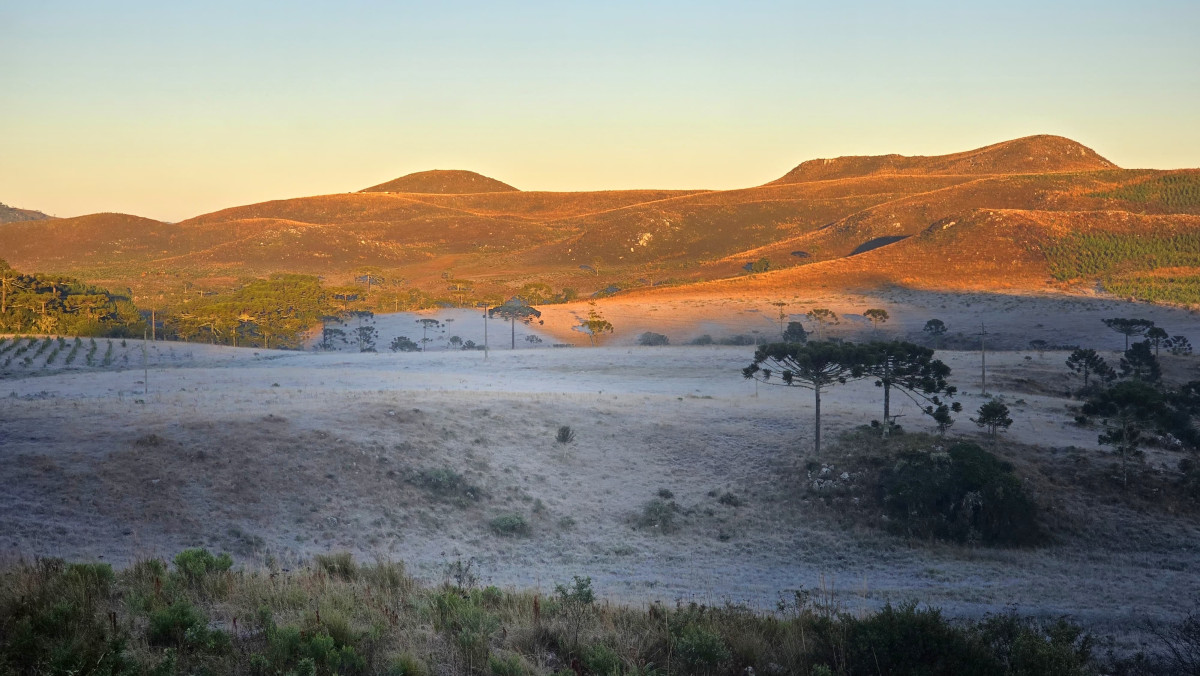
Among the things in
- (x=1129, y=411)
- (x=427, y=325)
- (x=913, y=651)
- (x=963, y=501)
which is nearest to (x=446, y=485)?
(x=963, y=501)

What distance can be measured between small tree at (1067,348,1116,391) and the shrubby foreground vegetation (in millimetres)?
40839

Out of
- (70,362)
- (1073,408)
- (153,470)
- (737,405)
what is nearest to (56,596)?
(153,470)

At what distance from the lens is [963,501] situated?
22.8 metres

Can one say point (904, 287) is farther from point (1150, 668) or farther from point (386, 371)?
point (1150, 668)

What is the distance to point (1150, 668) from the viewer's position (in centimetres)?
856

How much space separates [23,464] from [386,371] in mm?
27239

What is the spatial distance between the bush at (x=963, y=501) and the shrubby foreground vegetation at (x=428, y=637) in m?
14.2

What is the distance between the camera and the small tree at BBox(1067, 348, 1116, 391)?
43.7 meters

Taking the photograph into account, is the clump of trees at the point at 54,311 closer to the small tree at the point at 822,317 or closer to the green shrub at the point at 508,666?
the small tree at the point at 822,317

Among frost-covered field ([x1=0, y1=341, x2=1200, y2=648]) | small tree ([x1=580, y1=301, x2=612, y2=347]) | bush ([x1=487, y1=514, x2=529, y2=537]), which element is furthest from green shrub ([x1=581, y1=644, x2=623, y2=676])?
small tree ([x1=580, y1=301, x2=612, y2=347])

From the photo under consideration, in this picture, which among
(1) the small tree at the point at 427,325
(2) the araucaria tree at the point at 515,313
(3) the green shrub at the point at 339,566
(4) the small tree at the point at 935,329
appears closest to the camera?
(3) the green shrub at the point at 339,566

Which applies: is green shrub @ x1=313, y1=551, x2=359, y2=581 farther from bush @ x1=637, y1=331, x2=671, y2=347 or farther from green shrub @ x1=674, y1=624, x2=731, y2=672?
bush @ x1=637, y1=331, x2=671, y2=347

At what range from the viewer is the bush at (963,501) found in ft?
72.3

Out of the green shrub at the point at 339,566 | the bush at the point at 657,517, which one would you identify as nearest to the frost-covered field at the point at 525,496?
the bush at the point at 657,517
